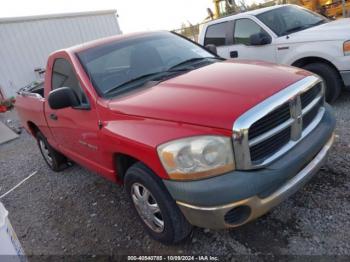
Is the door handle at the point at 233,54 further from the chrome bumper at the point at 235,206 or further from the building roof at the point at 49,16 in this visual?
the building roof at the point at 49,16

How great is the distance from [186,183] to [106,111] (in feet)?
3.58

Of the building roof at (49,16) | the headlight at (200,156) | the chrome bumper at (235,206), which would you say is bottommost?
the chrome bumper at (235,206)

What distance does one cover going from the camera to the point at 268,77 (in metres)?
2.59

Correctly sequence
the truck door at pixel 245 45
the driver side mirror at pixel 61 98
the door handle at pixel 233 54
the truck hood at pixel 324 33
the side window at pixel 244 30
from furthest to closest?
the door handle at pixel 233 54 → the side window at pixel 244 30 → the truck door at pixel 245 45 → the truck hood at pixel 324 33 → the driver side mirror at pixel 61 98

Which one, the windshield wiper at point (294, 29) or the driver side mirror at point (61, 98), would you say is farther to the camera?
the windshield wiper at point (294, 29)

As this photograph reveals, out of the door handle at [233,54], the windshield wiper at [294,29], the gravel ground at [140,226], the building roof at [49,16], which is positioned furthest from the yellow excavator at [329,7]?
the building roof at [49,16]

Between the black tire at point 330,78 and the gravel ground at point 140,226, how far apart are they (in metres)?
0.29

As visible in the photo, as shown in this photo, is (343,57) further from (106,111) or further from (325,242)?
(106,111)

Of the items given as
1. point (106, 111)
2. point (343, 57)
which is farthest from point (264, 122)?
point (343, 57)

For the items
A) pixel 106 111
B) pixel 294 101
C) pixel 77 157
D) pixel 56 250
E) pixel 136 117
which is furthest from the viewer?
pixel 77 157

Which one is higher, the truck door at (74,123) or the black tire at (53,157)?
the truck door at (74,123)

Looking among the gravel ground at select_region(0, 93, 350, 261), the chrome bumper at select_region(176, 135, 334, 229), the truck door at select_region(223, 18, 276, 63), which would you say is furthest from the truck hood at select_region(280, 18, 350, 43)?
the chrome bumper at select_region(176, 135, 334, 229)

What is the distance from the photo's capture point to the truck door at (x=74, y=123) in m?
3.12

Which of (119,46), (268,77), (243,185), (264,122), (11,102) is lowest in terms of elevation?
(11,102)
